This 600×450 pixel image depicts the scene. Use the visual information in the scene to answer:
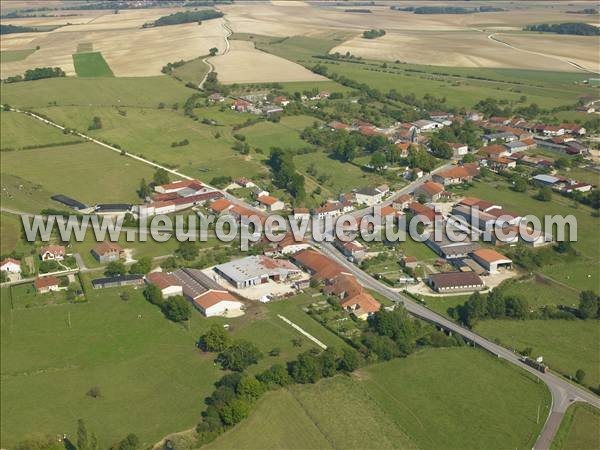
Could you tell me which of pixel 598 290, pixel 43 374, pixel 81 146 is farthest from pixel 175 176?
pixel 598 290

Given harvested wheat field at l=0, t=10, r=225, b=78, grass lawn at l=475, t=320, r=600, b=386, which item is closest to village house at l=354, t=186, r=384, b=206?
grass lawn at l=475, t=320, r=600, b=386

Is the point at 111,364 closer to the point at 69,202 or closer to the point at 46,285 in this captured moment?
the point at 46,285

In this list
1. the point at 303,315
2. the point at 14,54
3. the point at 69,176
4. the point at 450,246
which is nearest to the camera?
the point at 303,315

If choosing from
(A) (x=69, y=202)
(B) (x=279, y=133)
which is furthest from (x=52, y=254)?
(B) (x=279, y=133)

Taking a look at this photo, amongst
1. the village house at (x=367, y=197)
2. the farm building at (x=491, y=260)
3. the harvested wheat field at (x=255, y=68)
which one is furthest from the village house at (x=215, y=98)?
the farm building at (x=491, y=260)

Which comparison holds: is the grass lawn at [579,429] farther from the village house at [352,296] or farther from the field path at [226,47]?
the field path at [226,47]

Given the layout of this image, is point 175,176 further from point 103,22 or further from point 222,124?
point 103,22

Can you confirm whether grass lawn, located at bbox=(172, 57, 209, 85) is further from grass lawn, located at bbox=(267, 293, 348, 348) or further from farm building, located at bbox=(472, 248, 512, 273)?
grass lawn, located at bbox=(267, 293, 348, 348)

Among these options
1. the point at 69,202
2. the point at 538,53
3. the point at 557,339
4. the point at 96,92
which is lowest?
the point at 557,339
